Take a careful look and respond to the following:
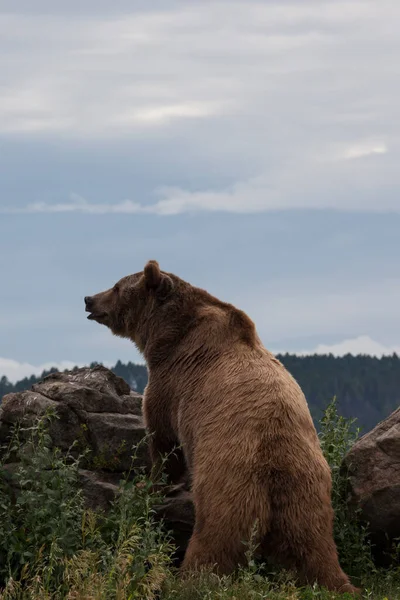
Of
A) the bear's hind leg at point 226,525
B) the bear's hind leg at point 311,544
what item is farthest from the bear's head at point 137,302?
the bear's hind leg at point 311,544

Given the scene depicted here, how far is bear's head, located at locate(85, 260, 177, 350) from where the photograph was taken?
1130cm

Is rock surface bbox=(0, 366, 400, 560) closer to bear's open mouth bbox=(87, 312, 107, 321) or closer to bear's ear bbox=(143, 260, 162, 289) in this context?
bear's open mouth bbox=(87, 312, 107, 321)

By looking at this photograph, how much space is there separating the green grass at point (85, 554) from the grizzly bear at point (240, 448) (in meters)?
0.30

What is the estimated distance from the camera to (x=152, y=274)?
11.3 metres

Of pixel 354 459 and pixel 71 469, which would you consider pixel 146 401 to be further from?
pixel 354 459

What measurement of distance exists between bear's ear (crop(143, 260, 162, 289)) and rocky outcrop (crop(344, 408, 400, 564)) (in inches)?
115

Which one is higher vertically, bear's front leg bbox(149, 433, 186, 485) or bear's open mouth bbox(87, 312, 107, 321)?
bear's open mouth bbox(87, 312, 107, 321)

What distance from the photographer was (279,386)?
9828 mm

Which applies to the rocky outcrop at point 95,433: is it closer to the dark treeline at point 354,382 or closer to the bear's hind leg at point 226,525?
the bear's hind leg at point 226,525

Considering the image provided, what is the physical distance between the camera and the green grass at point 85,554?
812 centimetres

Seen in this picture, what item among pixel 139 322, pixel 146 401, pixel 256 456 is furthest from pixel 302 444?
pixel 139 322

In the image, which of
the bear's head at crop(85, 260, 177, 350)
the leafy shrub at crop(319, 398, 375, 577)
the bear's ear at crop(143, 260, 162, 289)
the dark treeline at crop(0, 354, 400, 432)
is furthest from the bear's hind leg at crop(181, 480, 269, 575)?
the dark treeline at crop(0, 354, 400, 432)

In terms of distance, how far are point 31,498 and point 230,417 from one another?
6.56 feet

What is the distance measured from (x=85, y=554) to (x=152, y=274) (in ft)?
13.5
